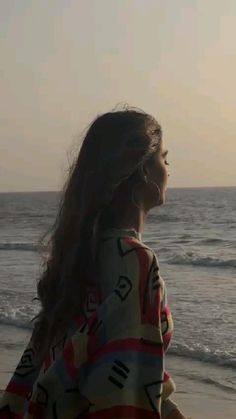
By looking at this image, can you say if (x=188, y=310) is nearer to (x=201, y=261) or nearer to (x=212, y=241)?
(x=201, y=261)

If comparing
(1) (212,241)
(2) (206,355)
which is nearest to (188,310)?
(2) (206,355)

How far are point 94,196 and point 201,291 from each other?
12454mm

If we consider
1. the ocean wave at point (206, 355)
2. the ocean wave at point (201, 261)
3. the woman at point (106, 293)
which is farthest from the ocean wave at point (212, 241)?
the woman at point (106, 293)

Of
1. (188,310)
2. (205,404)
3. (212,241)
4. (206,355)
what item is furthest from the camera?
(212,241)

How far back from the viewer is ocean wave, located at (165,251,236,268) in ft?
68.1

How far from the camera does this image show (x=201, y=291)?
46.9ft

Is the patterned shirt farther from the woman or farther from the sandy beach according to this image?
the sandy beach

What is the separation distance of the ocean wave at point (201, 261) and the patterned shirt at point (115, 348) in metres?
18.6

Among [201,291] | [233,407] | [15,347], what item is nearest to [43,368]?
[233,407]

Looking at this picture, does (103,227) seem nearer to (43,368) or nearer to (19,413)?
(43,368)

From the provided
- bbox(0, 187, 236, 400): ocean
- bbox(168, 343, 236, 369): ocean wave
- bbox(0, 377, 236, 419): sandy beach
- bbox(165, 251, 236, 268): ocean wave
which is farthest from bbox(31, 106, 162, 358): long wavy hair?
bbox(165, 251, 236, 268): ocean wave

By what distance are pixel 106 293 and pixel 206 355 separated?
22.6 ft

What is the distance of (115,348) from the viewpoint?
6.18ft

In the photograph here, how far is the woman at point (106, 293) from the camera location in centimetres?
188
